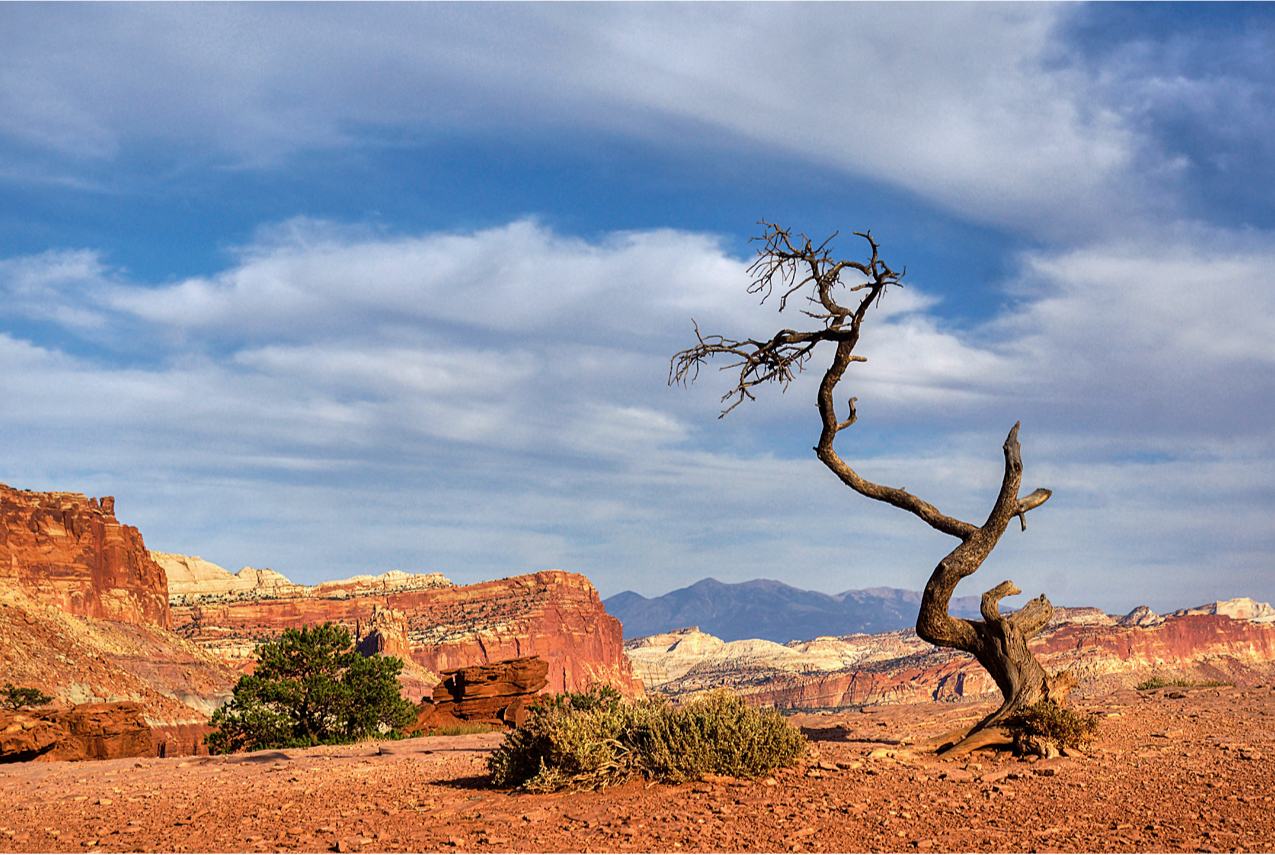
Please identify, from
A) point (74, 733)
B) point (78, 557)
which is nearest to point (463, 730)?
point (74, 733)

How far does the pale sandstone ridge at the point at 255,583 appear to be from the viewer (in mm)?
160250

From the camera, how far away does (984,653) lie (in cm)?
1191

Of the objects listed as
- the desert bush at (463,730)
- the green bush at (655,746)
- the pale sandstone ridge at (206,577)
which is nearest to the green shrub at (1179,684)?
the green bush at (655,746)

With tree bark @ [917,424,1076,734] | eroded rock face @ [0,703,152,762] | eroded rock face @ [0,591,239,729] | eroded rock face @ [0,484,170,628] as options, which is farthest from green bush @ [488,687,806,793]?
eroded rock face @ [0,484,170,628]

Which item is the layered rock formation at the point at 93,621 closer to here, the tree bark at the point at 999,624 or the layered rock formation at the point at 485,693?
the layered rock formation at the point at 485,693

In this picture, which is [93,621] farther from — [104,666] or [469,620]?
[469,620]

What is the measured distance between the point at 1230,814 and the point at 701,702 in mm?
5125

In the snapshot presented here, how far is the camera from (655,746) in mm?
9516

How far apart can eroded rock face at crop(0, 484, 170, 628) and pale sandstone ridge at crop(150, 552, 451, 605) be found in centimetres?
4131

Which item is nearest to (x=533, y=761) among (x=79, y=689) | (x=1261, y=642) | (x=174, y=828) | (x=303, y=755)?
(x=174, y=828)

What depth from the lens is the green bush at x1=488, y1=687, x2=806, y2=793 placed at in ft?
30.6

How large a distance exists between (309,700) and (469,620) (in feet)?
425

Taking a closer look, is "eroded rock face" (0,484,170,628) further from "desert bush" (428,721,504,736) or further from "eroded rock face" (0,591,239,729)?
"desert bush" (428,721,504,736)

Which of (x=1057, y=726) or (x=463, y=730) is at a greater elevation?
(x=1057, y=726)
